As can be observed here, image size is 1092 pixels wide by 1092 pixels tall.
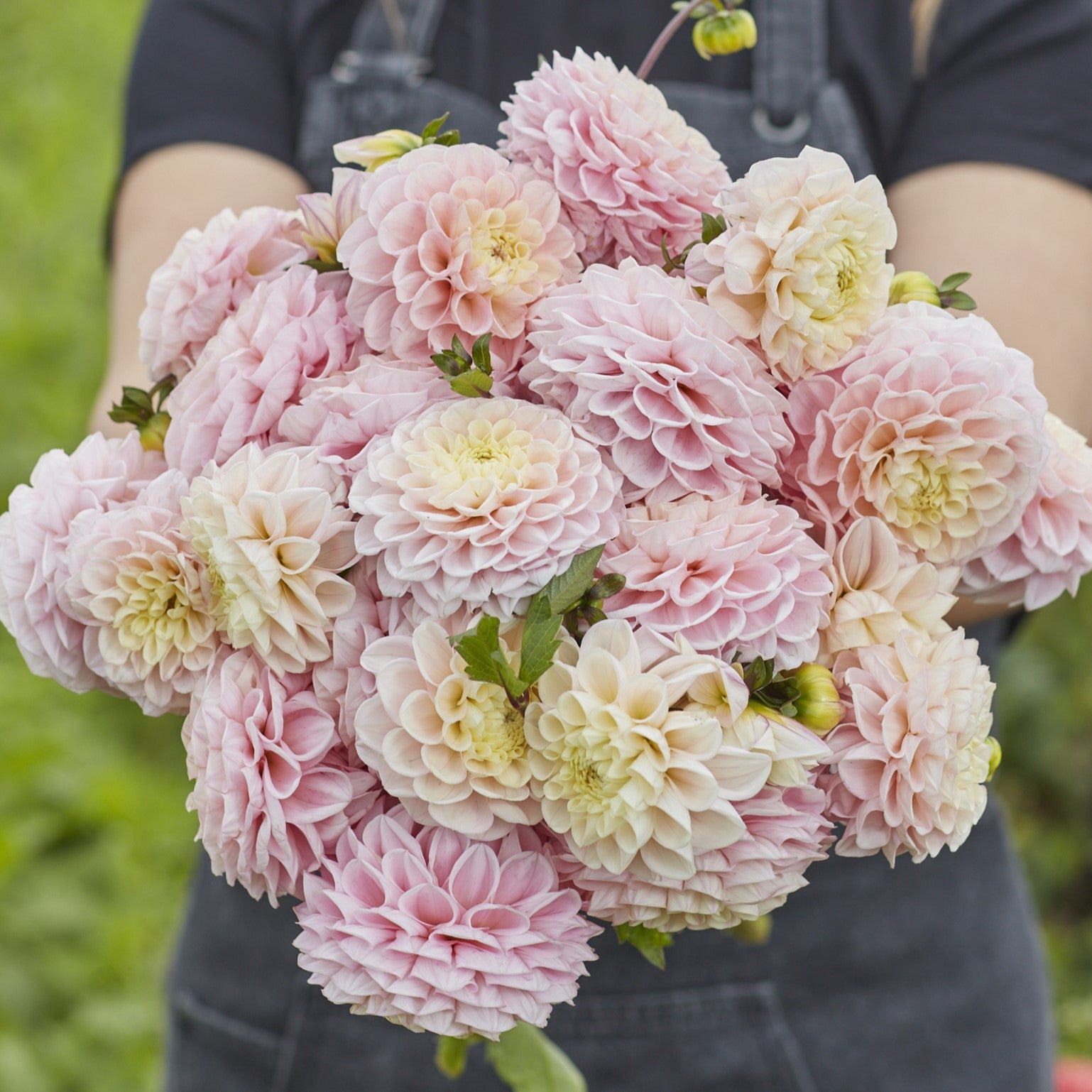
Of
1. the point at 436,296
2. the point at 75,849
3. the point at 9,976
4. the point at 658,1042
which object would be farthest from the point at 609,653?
the point at 75,849

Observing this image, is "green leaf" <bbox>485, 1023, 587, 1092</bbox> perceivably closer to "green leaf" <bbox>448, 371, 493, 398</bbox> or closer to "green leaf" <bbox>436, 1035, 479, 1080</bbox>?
"green leaf" <bbox>436, 1035, 479, 1080</bbox>

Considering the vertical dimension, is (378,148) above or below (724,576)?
above

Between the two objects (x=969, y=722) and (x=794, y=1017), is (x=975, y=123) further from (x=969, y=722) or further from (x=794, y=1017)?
(x=794, y=1017)

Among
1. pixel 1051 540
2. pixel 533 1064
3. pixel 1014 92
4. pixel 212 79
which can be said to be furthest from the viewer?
pixel 212 79

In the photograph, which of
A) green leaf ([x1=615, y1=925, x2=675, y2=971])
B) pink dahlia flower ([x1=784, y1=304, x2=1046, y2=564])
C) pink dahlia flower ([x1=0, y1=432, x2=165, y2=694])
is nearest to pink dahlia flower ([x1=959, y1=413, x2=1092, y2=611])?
pink dahlia flower ([x1=784, y1=304, x2=1046, y2=564])

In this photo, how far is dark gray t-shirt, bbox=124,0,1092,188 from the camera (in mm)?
993

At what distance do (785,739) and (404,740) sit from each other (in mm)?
175

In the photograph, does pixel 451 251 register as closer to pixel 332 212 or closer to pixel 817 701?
pixel 332 212

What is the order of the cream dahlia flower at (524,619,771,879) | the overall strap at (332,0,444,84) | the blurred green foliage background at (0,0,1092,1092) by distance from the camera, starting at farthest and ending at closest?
the blurred green foliage background at (0,0,1092,1092) → the overall strap at (332,0,444,84) → the cream dahlia flower at (524,619,771,879)

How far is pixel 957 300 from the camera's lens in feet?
2.18

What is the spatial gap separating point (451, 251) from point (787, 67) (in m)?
0.58

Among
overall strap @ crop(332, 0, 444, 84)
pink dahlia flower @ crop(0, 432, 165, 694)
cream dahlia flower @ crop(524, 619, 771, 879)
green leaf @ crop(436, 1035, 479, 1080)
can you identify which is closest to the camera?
cream dahlia flower @ crop(524, 619, 771, 879)

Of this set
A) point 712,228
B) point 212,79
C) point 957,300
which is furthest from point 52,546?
point 212,79

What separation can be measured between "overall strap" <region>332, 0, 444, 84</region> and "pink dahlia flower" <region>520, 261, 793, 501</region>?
0.61 metres
